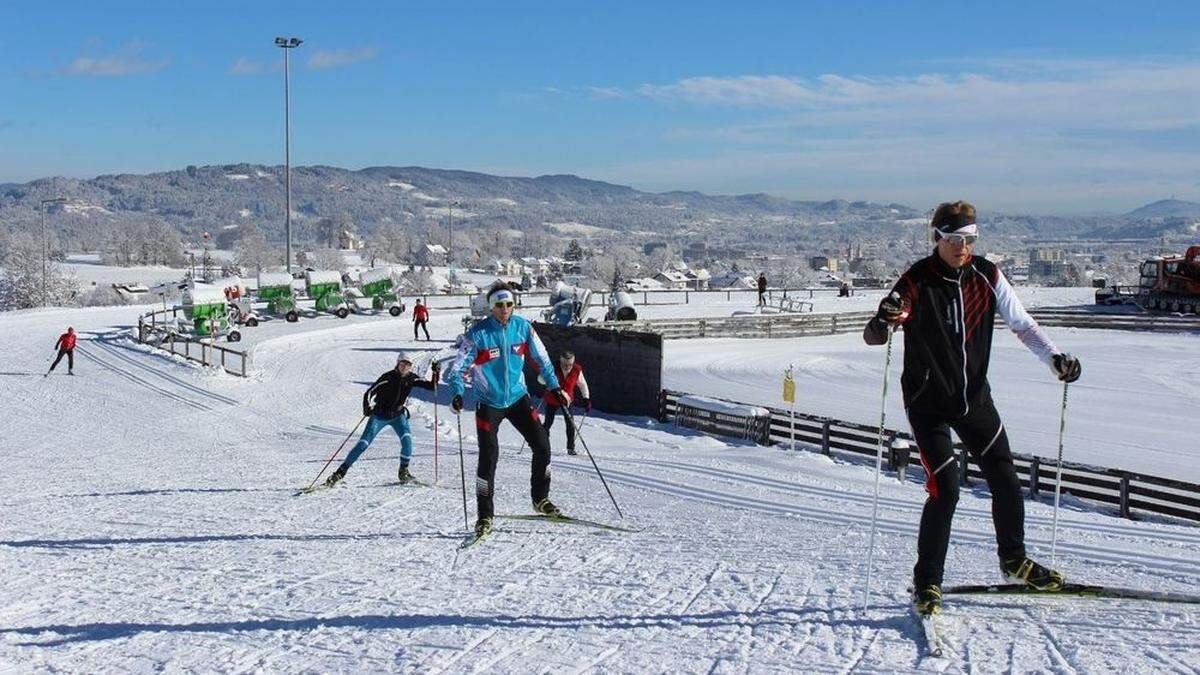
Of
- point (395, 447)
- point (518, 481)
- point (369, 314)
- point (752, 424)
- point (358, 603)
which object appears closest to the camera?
point (358, 603)

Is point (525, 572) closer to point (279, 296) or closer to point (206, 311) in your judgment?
point (206, 311)

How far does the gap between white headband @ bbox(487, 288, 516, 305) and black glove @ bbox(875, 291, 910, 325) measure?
3622mm

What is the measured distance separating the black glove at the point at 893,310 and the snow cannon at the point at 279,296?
1701 inches

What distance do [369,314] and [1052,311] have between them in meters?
33.2

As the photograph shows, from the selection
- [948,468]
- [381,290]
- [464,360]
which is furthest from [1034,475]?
[381,290]

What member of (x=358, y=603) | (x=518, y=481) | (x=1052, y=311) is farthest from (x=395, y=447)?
(x=1052, y=311)

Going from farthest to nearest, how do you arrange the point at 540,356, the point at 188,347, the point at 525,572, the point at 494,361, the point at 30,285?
the point at 30,285 < the point at 188,347 < the point at 540,356 < the point at 494,361 < the point at 525,572

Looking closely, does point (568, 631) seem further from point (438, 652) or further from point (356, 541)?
point (356, 541)

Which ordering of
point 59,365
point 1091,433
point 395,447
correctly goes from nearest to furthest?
point 395,447 → point 1091,433 → point 59,365

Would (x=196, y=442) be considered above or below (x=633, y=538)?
below

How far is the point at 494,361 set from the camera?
8180mm

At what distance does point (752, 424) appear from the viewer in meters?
19.8

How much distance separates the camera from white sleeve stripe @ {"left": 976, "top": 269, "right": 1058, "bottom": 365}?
5586mm

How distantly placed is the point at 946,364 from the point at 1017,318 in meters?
0.59
